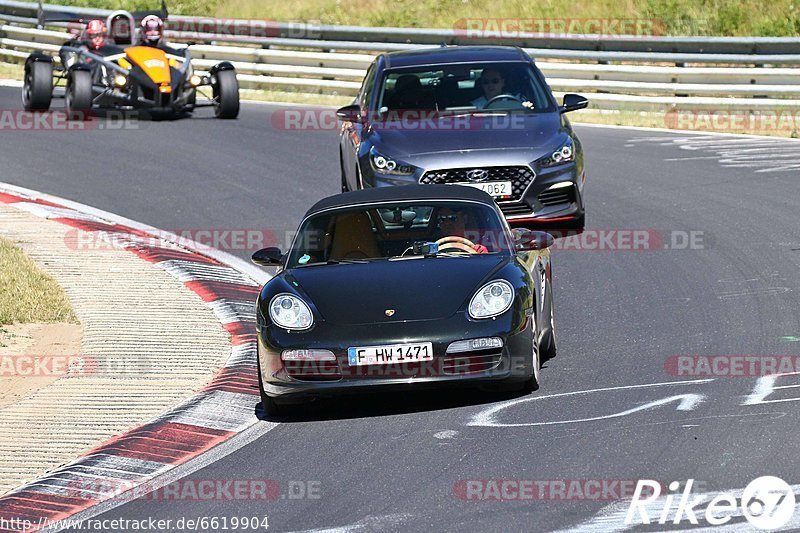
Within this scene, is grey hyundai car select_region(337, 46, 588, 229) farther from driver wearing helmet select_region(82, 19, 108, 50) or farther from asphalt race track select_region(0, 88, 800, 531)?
driver wearing helmet select_region(82, 19, 108, 50)

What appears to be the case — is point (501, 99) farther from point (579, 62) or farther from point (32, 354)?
point (579, 62)

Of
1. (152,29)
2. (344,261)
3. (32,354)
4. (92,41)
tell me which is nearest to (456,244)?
(344,261)

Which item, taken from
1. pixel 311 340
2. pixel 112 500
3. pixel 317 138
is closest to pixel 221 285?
pixel 311 340

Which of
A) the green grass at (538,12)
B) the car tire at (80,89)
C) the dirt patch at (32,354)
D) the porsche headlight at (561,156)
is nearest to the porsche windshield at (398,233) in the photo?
the dirt patch at (32,354)

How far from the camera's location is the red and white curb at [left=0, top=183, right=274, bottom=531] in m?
7.11

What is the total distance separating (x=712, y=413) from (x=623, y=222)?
6249 mm

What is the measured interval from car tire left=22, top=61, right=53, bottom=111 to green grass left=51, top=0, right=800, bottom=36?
29.2ft

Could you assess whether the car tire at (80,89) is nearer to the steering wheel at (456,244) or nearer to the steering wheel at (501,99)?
the steering wheel at (501,99)

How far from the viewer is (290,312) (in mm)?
8453

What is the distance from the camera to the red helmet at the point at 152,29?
67.1ft

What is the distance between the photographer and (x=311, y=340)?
823cm

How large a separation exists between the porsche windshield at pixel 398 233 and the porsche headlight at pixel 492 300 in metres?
0.70

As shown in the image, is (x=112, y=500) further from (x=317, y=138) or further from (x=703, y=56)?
(x=703, y=56)

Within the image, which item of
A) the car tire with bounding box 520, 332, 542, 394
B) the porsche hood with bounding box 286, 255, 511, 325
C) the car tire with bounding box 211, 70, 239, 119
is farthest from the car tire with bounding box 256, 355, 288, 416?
the car tire with bounding box 211, 70, 239, 119
